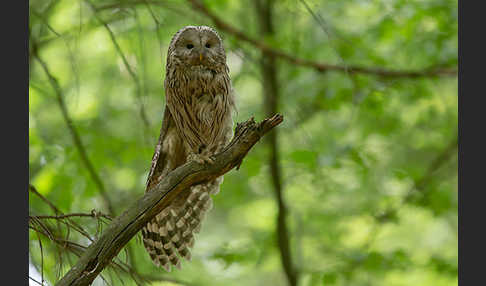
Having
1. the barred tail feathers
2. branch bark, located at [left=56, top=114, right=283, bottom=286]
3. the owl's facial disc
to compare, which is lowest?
branch bark, located at [left=56, top=114, right=283, bottom=286]

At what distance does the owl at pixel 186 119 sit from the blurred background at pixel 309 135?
118 centimetres

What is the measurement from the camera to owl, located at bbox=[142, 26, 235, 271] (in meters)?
3.07

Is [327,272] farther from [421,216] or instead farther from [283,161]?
[421,216]

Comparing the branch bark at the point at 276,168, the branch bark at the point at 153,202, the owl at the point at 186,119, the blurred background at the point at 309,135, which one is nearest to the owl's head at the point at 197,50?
the owl at the point at 186,119

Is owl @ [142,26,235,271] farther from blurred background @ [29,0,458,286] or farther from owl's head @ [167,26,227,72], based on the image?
blurred background @ [29,0,458,286]

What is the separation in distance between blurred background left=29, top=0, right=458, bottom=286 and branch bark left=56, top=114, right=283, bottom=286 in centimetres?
214

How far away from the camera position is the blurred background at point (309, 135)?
16.5ft

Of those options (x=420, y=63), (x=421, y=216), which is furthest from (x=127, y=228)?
(x=421, y=216)

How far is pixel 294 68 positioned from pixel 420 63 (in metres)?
1.63

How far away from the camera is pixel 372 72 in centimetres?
548

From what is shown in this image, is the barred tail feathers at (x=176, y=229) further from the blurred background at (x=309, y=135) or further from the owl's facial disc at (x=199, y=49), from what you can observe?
the blurred background at (x=309, y=135)

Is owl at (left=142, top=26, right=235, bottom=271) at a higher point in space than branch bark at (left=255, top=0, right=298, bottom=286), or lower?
lower

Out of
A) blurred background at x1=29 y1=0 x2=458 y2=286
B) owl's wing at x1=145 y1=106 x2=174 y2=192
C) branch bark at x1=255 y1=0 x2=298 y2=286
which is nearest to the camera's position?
owl's wing at x1=145 y1=106 x2=174 y2=192

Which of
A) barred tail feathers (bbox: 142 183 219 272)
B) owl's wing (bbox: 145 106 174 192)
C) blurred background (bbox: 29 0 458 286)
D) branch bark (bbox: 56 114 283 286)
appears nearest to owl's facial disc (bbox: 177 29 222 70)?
owl's wing (bbox: 145 106 174 192)
